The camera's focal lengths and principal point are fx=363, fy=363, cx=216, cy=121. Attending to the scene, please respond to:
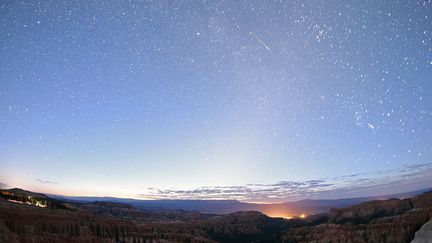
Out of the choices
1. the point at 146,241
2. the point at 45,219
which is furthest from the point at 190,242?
the point at 45,219

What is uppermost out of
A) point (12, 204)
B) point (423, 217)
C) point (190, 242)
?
point (12, 204)

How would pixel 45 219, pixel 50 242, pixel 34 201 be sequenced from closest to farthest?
1. pixel 50 242
2. pixel 45 219
3. pixel 34 201

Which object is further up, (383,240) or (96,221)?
(96,221)

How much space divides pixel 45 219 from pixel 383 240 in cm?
14689

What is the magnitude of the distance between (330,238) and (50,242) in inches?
5673

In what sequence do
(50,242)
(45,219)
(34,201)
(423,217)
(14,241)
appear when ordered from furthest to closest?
(34,201) → (423,217) → (45,219) → (50,242) → (14,241)

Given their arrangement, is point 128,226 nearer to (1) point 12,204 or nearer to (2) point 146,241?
(2) point 146,241

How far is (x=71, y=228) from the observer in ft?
417

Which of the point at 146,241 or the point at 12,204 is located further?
the point at 146,241

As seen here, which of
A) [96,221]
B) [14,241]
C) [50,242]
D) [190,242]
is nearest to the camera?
[14,241]

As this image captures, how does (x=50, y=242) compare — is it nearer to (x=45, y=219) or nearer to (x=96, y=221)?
(x=45, y=219)

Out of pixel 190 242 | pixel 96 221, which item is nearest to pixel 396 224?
pixel 190 242

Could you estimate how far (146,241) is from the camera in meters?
173

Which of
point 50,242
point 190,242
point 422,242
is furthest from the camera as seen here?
point 190,242
